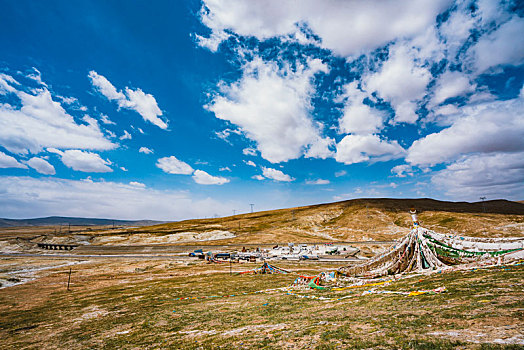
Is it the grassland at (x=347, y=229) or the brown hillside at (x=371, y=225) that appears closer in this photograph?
the brown hillside at (x=371, y=225)

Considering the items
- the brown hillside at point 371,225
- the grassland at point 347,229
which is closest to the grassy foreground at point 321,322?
the grassland at point 347,229

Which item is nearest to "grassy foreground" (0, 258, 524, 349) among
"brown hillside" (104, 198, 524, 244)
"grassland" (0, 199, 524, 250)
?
"grassland" (0, 199, 524, 250)

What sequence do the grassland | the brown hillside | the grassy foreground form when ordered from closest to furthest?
the grassy foreground → the brown hillside → the grassland

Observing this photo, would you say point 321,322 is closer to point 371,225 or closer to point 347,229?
point 347,229

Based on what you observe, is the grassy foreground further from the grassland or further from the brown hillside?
the brown hillside

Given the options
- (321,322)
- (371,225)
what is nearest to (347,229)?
(371,225)

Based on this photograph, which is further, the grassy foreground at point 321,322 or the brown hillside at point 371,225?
the brown hillside at point 371,225


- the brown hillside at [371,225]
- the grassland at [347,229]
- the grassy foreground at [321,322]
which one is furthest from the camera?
the grassland at [347,229]

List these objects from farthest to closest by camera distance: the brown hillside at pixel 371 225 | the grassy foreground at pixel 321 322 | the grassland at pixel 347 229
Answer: the grassland at pixel 347 229, the brown hillside at pixel 371 225, the grassy foreground at pixel 321 322

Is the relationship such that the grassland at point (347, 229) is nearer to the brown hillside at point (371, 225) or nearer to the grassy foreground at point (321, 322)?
the brown hillside at point (371, 225)

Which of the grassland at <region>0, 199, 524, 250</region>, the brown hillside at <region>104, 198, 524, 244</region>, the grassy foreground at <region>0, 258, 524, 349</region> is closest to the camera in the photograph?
the grassy foreground at <region>0, 258, 524, 349</region>

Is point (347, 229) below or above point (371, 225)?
below

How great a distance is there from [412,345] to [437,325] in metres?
1.86

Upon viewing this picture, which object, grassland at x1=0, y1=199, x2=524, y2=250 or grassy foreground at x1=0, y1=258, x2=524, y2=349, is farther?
grassland at x1=0, y1=199, x2=524, y2=250
